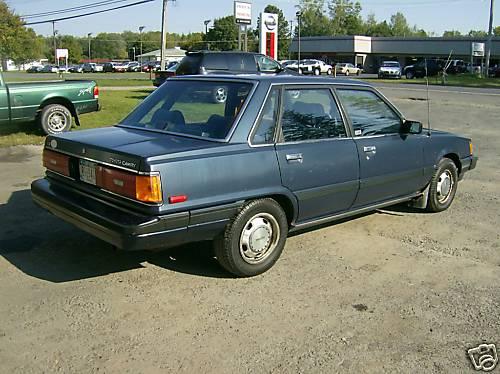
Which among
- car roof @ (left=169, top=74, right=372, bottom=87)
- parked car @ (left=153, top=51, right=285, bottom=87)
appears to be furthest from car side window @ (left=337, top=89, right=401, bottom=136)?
parked car @ (left=153, top=51, right=285, bottom=87)

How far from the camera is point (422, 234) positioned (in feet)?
18.8

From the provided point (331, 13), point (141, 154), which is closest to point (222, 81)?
point (141, 154)

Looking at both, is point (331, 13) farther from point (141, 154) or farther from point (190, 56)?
point (141, 154)

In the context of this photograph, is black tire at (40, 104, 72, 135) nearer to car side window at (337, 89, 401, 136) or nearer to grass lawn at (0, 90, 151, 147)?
grass lawn at (0, 90, 151, 147)

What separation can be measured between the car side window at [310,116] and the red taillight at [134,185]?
1.33 m

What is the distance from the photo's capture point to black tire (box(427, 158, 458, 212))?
20.6 ft

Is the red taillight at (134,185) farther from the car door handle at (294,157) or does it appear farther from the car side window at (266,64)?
the car side window at (266,64)

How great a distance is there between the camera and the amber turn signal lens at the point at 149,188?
12.5 feet

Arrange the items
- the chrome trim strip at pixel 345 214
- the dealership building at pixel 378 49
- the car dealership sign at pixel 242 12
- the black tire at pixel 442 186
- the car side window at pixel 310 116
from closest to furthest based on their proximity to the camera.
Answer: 1. the car side window at pixel 310 116
2. the chrome trim strip at pixel 345 214
3. the black tire at pixel 442 186
4. the car dealership sign at pixel 242 12
5. the dealership building at pixel 378 49

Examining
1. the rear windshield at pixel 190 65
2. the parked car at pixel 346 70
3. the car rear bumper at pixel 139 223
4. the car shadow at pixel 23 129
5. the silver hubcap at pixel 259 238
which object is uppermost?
the parked car at pixel 346 70

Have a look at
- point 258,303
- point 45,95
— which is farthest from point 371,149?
point 45,95

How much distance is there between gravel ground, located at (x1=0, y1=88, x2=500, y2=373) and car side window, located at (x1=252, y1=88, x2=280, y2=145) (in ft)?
3.73

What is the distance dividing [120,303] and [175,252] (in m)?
1.11

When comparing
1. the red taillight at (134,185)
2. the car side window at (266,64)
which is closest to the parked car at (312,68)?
the car side window at (266,64)
